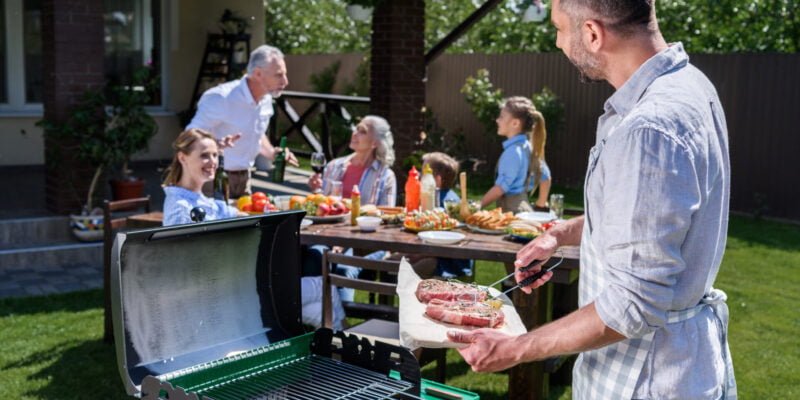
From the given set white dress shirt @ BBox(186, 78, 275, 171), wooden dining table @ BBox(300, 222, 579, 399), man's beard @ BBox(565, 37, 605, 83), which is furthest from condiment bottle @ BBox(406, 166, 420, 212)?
man's beard @ BBox(565, 37, 605, 83)

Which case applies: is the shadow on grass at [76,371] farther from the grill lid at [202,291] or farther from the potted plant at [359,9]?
the potted plant at [359,9]

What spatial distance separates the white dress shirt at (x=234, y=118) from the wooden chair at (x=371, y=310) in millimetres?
2142

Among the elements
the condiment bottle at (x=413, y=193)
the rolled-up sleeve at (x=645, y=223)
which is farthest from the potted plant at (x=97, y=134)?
the rolled-up sleeve at (x=645, y=223)

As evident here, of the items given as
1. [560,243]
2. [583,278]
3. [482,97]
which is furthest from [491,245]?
[482,97]

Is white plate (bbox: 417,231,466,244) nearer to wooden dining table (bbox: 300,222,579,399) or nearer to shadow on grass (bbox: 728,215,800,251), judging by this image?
wooden dining table (bbox: 300,222,579,399)

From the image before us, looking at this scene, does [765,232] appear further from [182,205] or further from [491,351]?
[491,351]

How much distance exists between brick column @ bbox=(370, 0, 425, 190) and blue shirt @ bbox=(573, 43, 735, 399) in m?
6.67

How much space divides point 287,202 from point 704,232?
4.05m

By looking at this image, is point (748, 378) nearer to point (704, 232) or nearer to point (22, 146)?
point (704, 232)

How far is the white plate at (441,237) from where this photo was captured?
4.43m

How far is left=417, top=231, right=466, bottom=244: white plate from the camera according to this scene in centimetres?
443

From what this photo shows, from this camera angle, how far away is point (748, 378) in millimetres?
5008

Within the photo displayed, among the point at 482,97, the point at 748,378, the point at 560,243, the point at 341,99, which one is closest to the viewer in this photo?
the point at 560,243

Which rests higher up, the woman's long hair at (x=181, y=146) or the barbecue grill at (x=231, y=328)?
the woman's long hair at (x=181, y=146)
